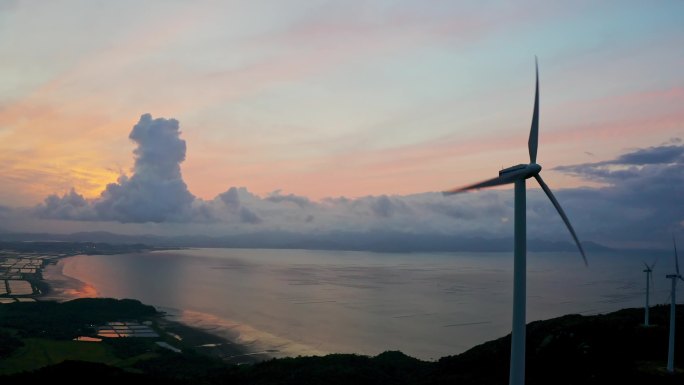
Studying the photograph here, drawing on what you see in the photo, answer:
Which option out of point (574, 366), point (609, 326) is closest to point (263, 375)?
point (574, 366)

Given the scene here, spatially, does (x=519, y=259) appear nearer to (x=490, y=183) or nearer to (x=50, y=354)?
(x=490, y=183)

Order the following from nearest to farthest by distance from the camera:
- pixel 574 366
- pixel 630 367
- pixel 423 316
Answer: pixel 630 367, pixel 574 366, pixel 423 316

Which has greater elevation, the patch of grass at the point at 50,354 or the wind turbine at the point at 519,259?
the wind turbine at the point at 519,259

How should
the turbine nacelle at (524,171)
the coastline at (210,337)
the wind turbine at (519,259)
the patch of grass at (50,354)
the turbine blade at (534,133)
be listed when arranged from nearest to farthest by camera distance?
1. the wind turbine at (519,259)
2. the turbine nacelle at (524,171)
3. the turbine blade at (534,133)
4. the patch of grass at (50,354)
5. the coastline at (210,337)

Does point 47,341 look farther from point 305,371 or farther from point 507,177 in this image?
point 507,177

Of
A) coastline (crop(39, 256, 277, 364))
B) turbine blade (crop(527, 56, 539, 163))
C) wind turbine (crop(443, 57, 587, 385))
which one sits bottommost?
coastline (crop(39, 256, 277, 364))

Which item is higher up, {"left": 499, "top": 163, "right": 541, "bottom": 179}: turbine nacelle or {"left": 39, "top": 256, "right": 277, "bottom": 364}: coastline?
{"left": 499, "top": 163, "right": 541, "bottom": 179}: turbine nacelle

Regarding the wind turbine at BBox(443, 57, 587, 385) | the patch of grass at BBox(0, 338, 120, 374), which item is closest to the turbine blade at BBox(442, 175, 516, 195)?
the wind turbine at BBox(443, 57, 587, 385)

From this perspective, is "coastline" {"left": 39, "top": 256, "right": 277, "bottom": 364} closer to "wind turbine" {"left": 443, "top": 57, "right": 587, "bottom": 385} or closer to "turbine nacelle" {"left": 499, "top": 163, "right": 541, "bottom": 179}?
"wind turbine" {"left": 443, "top": 57, "right": 587, "bottom": 385}

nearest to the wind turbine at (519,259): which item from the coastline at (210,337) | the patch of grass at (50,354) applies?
the patch of grass at (50,354)

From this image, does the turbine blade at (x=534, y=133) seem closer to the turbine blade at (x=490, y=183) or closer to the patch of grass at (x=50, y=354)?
the turbine blade at (x=490, y=183)

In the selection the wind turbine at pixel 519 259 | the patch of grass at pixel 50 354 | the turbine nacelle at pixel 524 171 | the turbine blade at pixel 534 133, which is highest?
the turbine blade at pixel 534 133
